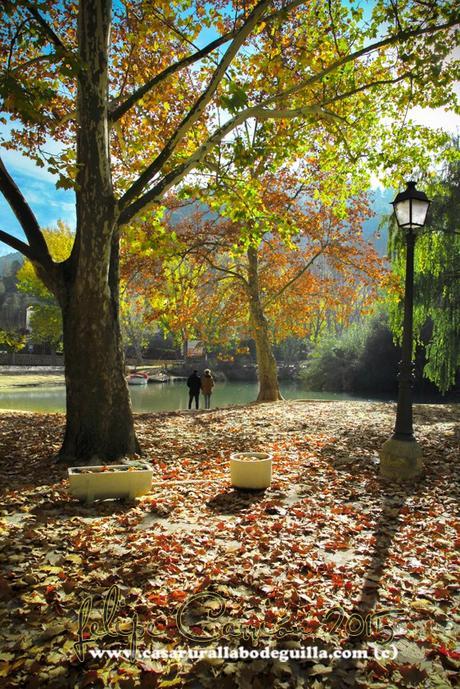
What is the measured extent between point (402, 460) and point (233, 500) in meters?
2.55

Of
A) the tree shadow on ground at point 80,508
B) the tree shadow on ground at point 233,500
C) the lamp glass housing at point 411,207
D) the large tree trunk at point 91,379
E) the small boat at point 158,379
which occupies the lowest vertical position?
the small boat at point 158,379

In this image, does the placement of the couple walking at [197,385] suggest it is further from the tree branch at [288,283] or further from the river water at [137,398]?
the river water at [137,398]

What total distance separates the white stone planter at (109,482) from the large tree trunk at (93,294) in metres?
1.44

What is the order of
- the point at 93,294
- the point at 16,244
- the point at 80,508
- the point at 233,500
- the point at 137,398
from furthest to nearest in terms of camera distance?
the point at 137,398 < the point at 16,244 < the point at 93,294 < the point at 233,500 < the point at 80,508

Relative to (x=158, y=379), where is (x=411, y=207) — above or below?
above

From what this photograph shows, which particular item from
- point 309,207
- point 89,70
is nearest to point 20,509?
point 89,70

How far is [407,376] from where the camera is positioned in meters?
6.52

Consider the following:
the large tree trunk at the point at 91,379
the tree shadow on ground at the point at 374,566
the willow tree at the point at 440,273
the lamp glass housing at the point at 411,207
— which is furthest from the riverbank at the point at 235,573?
the willow tree at the point at 440,273

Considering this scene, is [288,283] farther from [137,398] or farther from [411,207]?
[137,398]

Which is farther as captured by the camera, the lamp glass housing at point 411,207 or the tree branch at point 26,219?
the tree branch at point 26,219

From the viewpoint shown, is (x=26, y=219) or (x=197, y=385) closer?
(x=26, y=219)

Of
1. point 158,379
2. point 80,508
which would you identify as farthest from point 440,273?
point 158,379

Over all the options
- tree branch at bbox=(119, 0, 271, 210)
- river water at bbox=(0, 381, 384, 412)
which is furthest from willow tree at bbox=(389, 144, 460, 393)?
river water at bbox=(0, 381, 384, 412)

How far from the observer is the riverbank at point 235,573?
2492mm
